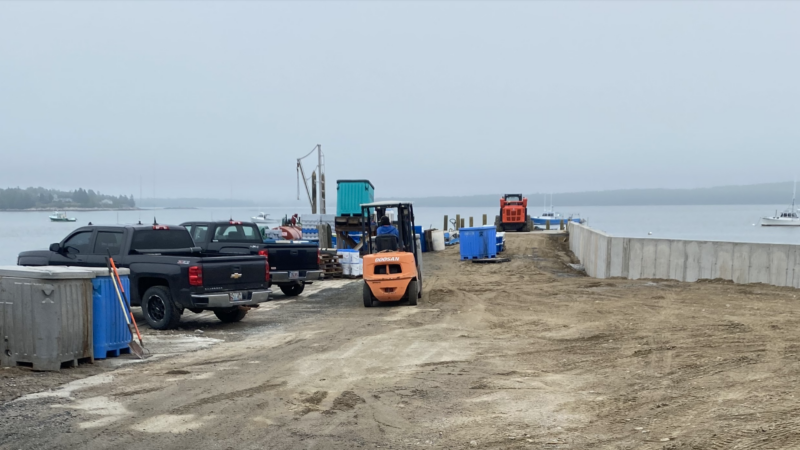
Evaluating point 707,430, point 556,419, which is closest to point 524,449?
point 556,419

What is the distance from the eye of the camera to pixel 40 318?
8.99 metres

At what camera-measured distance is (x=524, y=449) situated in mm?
6039

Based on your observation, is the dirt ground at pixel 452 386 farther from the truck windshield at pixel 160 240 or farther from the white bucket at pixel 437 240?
the white bucket at pixel 437 240

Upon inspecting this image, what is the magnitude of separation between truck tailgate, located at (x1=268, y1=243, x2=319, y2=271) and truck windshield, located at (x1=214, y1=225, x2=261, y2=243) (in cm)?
87

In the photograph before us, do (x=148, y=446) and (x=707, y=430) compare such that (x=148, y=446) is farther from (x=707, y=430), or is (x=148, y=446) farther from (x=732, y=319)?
(x=732, y=319)

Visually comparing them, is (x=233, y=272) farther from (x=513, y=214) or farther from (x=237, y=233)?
(x=513, y=214)

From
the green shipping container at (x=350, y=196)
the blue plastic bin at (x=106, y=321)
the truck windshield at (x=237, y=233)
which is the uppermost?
the green shipping container at (x=350, y=196)

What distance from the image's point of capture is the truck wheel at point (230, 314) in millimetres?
13863

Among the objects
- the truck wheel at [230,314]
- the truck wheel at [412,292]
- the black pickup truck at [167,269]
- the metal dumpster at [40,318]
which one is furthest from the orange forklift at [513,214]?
the metal dumpster at [40,318]

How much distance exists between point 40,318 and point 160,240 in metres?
4.73

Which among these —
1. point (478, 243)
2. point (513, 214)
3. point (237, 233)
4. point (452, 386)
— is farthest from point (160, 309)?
point (513, 214)

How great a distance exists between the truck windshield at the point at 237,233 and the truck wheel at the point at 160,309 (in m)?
4.87

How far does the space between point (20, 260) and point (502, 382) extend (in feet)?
34.8

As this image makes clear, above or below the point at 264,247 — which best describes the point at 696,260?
below
